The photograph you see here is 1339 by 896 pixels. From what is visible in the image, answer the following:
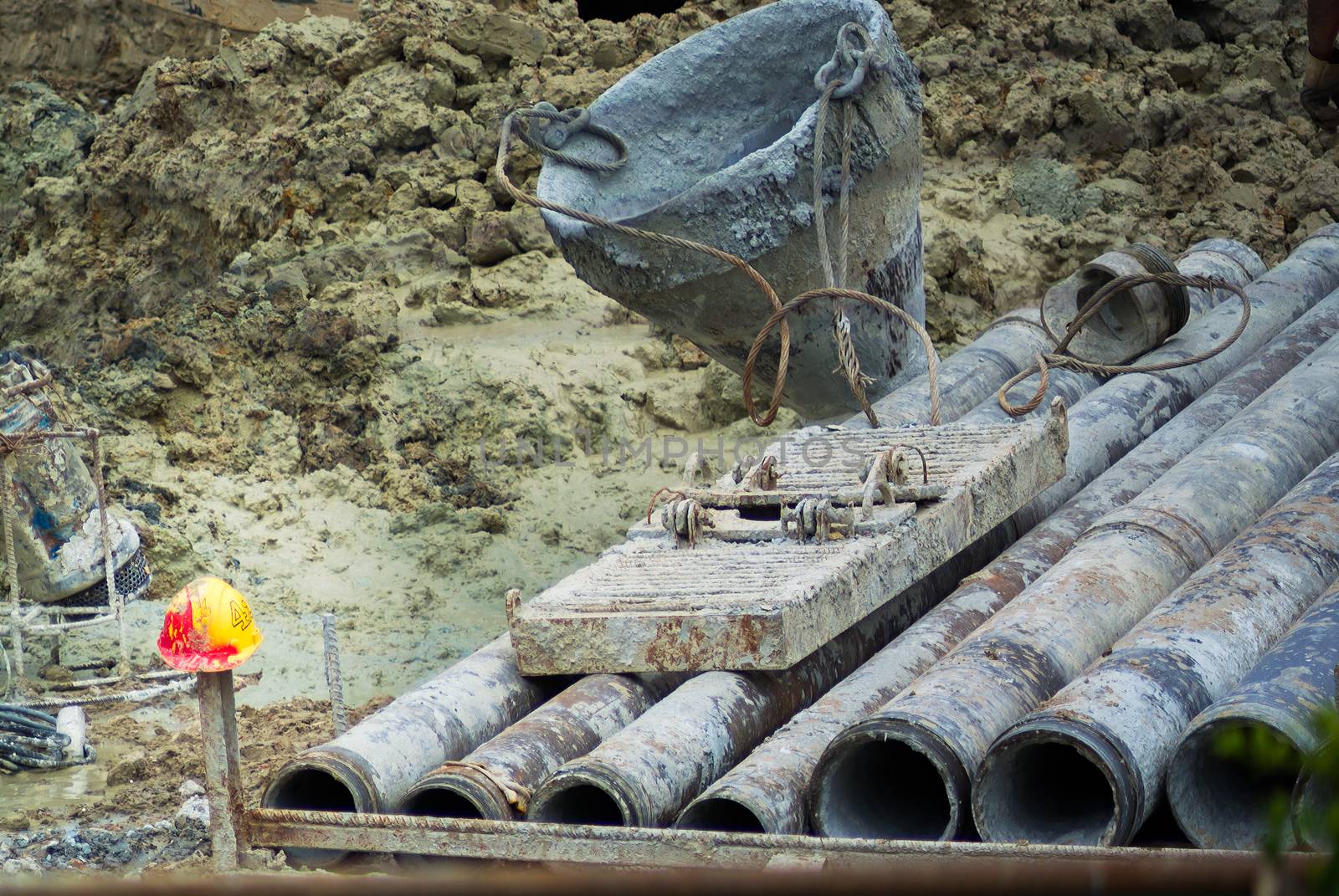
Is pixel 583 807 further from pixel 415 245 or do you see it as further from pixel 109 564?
pixel 415 245

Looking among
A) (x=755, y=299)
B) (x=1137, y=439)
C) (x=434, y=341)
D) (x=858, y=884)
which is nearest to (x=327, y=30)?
(x=434, y=341)

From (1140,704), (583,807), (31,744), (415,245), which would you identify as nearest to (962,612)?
(1140,704)

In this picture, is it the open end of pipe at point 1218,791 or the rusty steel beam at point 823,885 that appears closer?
the rusty steel beam at point 823,885

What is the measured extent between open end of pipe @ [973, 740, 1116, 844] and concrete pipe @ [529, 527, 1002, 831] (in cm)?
47

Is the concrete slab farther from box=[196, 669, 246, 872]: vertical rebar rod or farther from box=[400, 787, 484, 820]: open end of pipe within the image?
box=[196, 669, 246, 872]: vertical rebar rod

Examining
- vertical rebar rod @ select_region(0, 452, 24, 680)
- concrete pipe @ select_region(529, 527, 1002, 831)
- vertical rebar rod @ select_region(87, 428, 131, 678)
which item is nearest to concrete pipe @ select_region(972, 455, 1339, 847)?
concrete pipe @ select_region(529, 527, 1002, 831)

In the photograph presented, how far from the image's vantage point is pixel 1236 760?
9.60 ft

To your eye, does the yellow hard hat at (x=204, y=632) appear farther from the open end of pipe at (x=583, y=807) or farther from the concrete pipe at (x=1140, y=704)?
the concrete pipe at (x=1140, y=704)

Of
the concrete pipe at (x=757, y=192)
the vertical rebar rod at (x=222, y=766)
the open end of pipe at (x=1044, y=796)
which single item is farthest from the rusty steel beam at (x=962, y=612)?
the concrete pipe at (x=757, y=192)

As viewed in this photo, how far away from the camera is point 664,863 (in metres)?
2.95

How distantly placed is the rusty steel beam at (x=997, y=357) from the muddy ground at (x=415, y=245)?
4.35 feet

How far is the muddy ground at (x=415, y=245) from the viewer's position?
22.9ft

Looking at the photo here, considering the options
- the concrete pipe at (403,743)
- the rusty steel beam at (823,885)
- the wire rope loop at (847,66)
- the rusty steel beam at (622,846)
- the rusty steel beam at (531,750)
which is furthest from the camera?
the wire rope loop at (847,66)

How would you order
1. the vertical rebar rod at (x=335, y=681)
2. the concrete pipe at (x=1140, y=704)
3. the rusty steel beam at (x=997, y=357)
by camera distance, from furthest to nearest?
the rusty steel beam at (x=997, y=357)
the vertical rebar rod at (x=335, y=681)
the concrete pipe at (x=1140, y=704)
